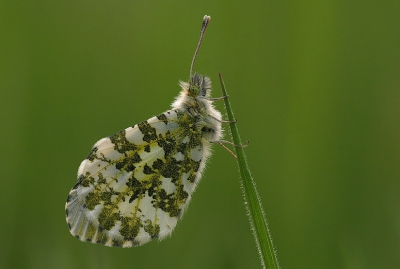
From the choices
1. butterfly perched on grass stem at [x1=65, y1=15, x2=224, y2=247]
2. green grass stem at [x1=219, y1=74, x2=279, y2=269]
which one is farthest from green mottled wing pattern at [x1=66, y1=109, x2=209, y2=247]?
green grass stem at [x1=219, y1=74, x2=279, y2=269]

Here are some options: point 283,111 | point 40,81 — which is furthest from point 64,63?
point 283,111

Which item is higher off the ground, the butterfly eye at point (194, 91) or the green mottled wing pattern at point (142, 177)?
the butterfly eye at point (194, 91)

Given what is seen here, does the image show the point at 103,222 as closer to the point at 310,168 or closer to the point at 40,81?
the point at 310,168

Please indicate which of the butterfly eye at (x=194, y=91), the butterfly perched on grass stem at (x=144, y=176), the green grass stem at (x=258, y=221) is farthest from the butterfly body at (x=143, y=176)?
the green grass stem at (x=258, y=221)

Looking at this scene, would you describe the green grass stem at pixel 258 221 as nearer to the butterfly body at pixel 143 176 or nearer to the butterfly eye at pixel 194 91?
the butterfly body at pixel 143 176

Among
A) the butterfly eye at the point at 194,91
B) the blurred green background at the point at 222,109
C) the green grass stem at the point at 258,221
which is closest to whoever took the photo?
the green grass stem at the point at 258,221

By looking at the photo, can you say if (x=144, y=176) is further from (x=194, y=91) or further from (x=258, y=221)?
(x=258, y=221)
